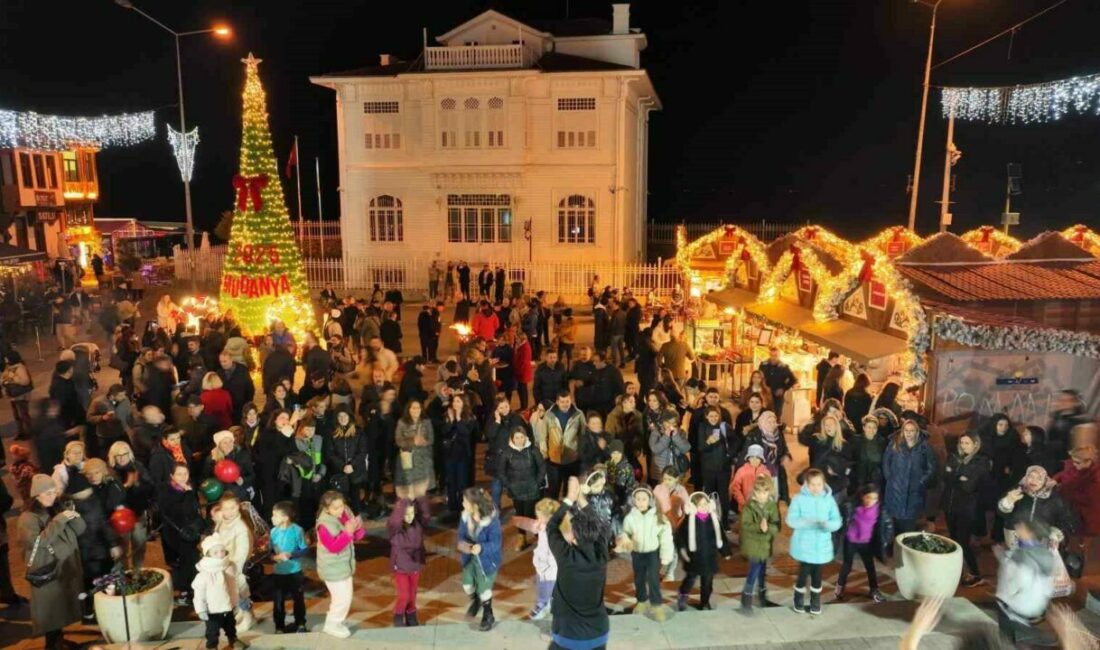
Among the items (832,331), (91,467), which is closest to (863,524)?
(832,331)

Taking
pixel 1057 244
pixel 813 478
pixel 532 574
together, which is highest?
pixel 1057 244

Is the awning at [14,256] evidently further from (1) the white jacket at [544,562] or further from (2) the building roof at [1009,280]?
(2) the building roof at [1009,280]

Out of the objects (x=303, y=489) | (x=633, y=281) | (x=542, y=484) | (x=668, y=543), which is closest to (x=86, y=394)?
(x=303, y=489)

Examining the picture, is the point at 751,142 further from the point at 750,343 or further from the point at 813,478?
the point at 813,478

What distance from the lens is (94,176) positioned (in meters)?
42.7

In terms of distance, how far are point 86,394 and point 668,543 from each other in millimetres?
8945

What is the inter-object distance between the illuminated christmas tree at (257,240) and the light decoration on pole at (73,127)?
54.0 feet

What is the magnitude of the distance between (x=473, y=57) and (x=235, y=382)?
19.4 metres

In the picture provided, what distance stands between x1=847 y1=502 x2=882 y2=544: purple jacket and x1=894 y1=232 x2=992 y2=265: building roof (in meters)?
5.78

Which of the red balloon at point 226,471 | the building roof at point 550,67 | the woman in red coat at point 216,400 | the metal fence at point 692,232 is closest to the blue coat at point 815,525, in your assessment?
the red balloon at point 226,471

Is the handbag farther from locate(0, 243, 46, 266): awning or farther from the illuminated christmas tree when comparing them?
locate(0, 243, 46, 266): awning

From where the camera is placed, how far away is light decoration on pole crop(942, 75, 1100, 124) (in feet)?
57.2

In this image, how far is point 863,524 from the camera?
684cm

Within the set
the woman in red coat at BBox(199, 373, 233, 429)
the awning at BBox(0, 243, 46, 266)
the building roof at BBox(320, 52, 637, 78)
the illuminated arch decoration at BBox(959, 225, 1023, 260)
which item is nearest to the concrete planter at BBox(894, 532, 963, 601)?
the woman in red coat at BBox(199, 373, 233, 429)
